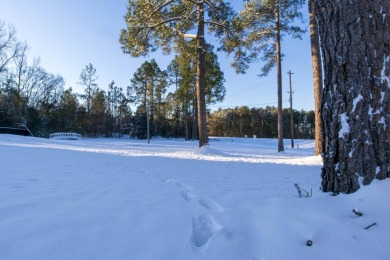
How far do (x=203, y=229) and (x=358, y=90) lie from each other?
4.75 feet

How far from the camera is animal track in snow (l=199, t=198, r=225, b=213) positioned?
7.41ft

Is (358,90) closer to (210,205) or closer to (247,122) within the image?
(210,205)

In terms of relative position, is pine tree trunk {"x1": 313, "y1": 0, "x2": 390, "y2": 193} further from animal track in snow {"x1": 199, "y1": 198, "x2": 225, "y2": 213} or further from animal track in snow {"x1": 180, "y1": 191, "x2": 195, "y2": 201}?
animal track in snow {"x1": 180, "y1": 191, "x2": 195, "y2": 201}

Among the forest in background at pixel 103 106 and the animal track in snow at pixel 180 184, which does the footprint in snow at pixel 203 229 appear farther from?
the forest in background at pixel 103 106

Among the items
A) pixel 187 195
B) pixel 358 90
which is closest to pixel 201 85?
pixel 187 195

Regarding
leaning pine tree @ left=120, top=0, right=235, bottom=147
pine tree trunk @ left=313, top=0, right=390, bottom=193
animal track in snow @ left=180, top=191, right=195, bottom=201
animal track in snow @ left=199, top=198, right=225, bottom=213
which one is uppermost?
leaning pine tree @ left=120, top=0, right=235, bottom=147

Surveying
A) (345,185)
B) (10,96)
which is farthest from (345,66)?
(10,96)

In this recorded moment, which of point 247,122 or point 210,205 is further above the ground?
point 247,122

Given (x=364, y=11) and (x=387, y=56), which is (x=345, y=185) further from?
(x=364, y=11)

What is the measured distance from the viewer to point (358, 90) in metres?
1.91

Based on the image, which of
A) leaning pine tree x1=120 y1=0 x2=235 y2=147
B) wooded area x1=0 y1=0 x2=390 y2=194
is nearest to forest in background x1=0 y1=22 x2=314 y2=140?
wooded area x1=0 y1=0 x2=390 y2=194

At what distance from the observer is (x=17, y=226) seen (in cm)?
182

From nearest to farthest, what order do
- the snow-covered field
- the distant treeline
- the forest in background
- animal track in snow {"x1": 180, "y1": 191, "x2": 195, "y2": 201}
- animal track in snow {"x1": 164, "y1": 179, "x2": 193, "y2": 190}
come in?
the snow-covered field → animal track in snow {"x1": 180, "y1": 191, "x2": 195, "y2": 201} → animal track in snow {"x1": 164, "y1": 179, "x2": 193, "y2": 190} → the forest in background → the distant treeline

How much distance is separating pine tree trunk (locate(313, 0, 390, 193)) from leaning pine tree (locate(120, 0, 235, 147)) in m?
9.69
